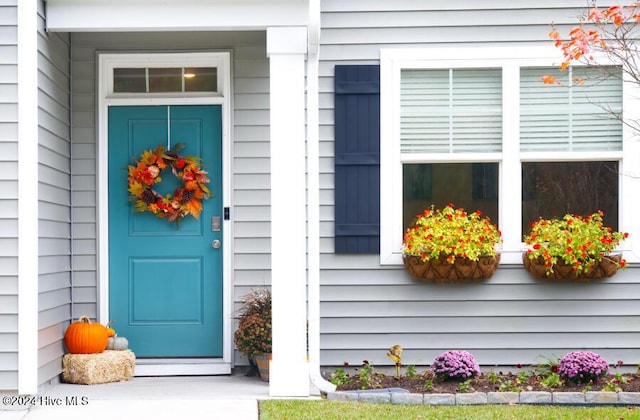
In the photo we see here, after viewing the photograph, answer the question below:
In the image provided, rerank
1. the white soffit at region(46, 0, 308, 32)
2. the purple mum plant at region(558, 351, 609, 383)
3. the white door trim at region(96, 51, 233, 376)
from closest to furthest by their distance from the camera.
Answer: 1. the white soffit at region(46, 0, 308, 32)
2. the purple mum plant at region(558, 351, 609, 383)
3. the white door trim at region(96, 51, 233, 376)

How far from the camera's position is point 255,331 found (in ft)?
19.2

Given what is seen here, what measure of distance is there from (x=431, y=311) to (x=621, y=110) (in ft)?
6.18

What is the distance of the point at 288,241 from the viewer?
17.7 feet

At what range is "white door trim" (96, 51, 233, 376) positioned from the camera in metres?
6.21

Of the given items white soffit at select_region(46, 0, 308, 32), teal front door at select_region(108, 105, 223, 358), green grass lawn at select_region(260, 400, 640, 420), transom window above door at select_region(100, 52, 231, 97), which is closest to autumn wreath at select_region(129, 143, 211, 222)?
teal front door at select_region(108, 105, 223, 358)

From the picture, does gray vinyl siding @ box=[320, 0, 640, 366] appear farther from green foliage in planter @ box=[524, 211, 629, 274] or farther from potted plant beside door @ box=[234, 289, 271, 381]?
potted plant beside door @ box=[234, 289, 271, 381]

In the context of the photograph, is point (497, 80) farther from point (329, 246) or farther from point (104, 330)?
point (104, 330)

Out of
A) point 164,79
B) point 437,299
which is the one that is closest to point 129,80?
point 164,79

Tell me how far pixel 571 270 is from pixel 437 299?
35.7 inches

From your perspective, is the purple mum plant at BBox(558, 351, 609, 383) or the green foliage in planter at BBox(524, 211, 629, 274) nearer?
the purple mum plant at BBox(558, 351, 609, 383)

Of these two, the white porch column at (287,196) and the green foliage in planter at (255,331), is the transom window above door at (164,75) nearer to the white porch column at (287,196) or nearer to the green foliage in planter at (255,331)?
the white porch column at (287,196)

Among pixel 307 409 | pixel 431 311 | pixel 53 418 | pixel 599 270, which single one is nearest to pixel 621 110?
pixel 599 270

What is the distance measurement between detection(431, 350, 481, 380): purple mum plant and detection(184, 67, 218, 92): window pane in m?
2.44

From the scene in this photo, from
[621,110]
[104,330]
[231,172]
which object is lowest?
[104,330]
